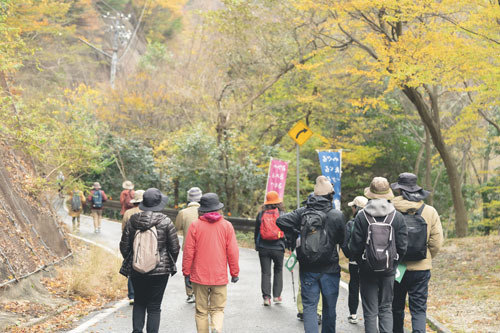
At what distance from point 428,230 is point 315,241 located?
1.37 metres

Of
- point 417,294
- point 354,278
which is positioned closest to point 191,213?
point 354,278

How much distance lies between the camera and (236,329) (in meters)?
7.25

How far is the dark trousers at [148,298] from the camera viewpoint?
5.96m

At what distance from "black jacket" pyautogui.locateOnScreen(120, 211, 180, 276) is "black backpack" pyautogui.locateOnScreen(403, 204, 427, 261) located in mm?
2719

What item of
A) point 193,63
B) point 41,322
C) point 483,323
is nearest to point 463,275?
point 483,323

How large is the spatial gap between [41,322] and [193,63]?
24.9 m

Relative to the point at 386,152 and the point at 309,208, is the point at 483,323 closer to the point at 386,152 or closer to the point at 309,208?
the point at 309,208

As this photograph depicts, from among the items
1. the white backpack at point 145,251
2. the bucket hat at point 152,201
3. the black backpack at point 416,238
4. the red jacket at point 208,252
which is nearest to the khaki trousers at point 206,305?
the red jacket at point 208,252

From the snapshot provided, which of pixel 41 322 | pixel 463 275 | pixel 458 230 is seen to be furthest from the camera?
pixel 458 230

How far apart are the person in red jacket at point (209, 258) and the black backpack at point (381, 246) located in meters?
1.63

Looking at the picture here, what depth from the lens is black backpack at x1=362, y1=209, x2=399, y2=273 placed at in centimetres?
561

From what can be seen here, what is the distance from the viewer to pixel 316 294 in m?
6.18

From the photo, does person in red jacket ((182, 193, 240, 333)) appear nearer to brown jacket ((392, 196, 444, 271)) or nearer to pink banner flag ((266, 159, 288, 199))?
brown jacket ((392, 196, 444, 271))

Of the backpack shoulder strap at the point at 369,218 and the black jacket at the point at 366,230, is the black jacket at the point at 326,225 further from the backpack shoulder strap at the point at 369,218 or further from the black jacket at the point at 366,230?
the backpack shoulder strap at the point at 369,218
